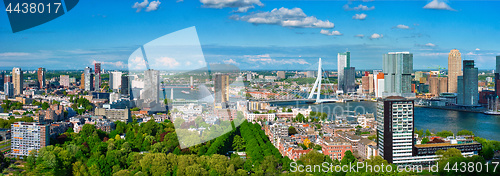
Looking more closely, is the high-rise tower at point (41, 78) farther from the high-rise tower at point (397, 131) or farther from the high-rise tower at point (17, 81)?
the high-rise tower at point (397, 131)

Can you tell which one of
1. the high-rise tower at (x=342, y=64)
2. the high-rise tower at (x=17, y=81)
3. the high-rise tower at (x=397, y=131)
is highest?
the high-rise tower at (x=342, y=64)

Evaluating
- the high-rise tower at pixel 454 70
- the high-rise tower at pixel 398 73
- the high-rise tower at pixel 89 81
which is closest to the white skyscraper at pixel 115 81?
the high-rise tower at pixel 89 81

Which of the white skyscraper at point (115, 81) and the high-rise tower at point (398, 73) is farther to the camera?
the high-rise tower at point (398, 73)

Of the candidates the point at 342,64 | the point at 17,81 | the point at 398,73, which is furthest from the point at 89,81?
the point at 342,64

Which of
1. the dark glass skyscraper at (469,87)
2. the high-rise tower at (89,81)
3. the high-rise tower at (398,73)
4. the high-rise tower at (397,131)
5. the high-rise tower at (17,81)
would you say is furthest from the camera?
the high-rise tower at (398,73)

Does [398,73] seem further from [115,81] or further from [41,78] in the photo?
[41,78]

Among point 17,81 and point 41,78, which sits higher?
point 41,78

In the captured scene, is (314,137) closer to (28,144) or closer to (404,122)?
(404,122)

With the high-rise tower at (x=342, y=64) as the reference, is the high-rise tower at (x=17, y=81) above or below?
below

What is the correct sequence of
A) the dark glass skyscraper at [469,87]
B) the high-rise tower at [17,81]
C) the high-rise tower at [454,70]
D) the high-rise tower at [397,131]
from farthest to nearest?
1. the high-rise tower at [454,70]
2. the high-rise tower at [17,81]
3. the dark glass skyscraper at [469,87]
4. the high-rise tower at [397,131]

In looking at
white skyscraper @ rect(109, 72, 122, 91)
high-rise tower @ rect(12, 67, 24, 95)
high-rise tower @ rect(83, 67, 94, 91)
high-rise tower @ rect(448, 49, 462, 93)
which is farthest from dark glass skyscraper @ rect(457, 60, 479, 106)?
high-rise tower @ rect(12, 67, 24, 95)

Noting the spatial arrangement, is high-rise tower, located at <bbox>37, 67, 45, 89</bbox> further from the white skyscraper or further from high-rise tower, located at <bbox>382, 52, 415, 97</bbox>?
high-rise tower, located at <bbox>382, 52, 415, 97</bbox>

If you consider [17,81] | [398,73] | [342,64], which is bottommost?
[17,81]
